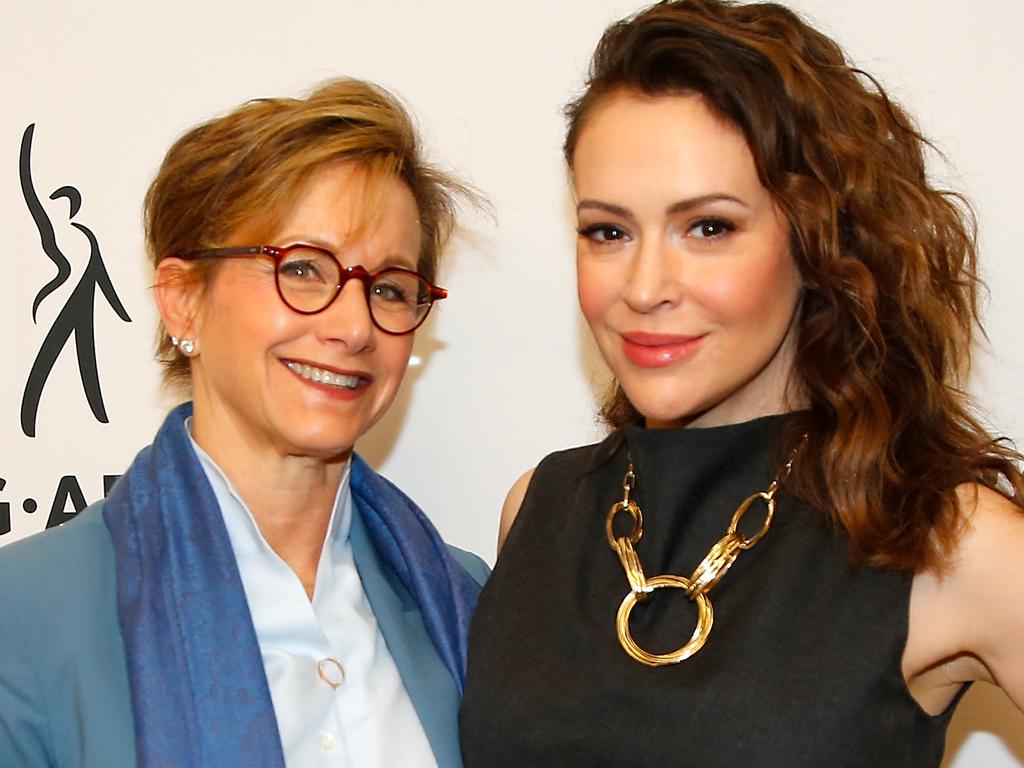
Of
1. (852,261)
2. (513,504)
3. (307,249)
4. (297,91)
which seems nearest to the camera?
(852,261)

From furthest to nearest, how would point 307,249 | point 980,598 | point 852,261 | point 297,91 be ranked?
point 297,91 < point 307,249 < point 852,261 < point 980,598

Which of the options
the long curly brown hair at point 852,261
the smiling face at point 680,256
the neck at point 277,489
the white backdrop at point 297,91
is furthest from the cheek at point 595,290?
the white backdrop at point 297,91

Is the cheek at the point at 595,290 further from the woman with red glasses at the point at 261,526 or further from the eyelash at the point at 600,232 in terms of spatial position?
the woman with red glasses at the point at 261,526

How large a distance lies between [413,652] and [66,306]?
103cm

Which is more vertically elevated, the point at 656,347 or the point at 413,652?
the point at 656,347

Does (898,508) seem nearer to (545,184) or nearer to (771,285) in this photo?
(771,285)

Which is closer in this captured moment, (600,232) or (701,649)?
(701,649)

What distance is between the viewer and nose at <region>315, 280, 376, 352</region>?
177 centimetres

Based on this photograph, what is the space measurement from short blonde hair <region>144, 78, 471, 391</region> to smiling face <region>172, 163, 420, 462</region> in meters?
0.03

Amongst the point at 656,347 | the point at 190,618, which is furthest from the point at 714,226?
the point at 190,618

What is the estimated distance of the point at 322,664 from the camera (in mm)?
1754

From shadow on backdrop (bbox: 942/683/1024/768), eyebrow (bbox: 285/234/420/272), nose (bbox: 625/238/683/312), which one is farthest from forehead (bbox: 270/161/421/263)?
shadow on backdrop (bbox: 942/683/1024/768)

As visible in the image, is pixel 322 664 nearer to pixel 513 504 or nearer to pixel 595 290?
pixel 513 504

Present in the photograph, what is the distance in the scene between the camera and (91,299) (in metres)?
2.43
